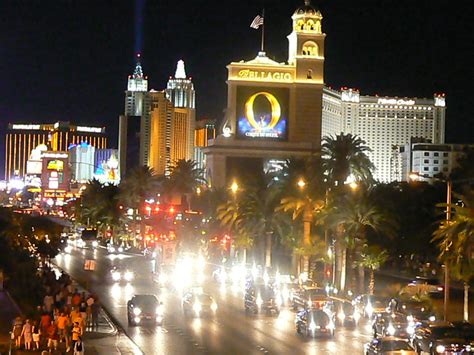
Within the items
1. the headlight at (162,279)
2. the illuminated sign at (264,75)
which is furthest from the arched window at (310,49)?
the headlight at (162,279)

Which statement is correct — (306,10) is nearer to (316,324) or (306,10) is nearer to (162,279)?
(162,279)

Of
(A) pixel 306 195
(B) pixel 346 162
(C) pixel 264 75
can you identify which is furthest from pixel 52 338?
(C) pixel 264 75

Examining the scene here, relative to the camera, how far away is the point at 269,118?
443 ft

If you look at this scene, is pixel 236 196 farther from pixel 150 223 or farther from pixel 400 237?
pixel 150 223

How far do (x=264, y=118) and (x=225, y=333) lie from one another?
99.9 metres

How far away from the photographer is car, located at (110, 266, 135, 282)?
64.7 metres

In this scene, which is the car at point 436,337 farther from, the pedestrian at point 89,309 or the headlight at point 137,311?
the pedestrian at point 89,309

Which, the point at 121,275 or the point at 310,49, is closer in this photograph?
the point at 121,275

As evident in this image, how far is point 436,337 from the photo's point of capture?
29594 mm

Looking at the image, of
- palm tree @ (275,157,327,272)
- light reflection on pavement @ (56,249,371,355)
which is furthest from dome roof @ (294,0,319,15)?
light reflection on pavement @ (56,249,371,355)

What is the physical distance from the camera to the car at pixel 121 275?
212ft

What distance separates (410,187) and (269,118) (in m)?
51.4

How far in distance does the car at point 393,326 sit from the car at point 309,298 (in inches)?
243

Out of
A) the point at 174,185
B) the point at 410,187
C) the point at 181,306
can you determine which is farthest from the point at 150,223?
the point at 181,306
